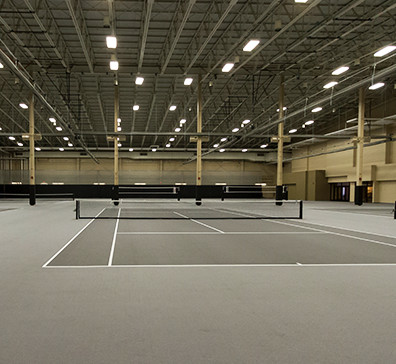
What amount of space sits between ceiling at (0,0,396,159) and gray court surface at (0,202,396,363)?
36.5ft

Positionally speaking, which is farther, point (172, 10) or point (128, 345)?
point (172, 10)

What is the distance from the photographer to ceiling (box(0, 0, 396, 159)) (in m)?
18.2

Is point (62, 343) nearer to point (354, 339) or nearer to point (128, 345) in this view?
point (128, 345)

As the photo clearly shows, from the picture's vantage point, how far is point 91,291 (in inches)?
209

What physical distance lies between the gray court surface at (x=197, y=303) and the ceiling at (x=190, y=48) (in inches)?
→ 439

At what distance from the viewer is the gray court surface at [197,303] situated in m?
3.38

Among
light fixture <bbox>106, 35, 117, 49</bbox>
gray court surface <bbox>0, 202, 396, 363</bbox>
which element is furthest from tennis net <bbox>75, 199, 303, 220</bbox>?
gray court surface <bbox>0, 202, 396, 363</bbox>

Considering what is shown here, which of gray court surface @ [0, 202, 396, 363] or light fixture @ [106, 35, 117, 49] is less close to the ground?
light fixture @ [106, 35, 117, 49]

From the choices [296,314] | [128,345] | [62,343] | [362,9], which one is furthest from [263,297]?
[362,9]

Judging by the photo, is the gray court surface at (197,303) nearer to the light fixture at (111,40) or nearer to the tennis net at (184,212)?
the tennis net at (184,212)

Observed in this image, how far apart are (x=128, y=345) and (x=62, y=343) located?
2.15 ft

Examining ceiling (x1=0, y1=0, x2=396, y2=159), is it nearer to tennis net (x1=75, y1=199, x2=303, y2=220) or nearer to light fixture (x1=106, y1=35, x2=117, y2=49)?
light fixture (x1=106, y1=35, x2=117, y2=49)

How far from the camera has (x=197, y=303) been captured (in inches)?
188

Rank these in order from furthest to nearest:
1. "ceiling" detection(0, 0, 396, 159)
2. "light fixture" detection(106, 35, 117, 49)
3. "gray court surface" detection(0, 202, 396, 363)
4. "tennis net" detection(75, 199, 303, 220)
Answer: "ceiling" detection(0, 0, 396, 159) < "tennis net" detection(75, 199, 303, 220) < "light fixture" detection(106, 35, 117, 49) < "gray court surface" detection(0, 202, 396, 363)
